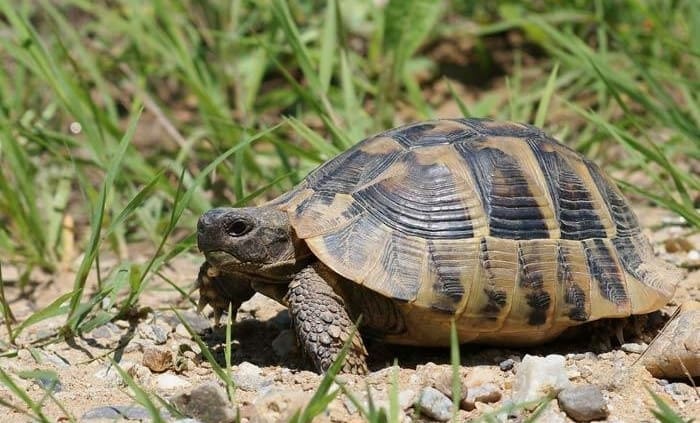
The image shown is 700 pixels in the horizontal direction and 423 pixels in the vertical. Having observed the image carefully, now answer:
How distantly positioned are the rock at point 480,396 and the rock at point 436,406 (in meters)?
0.08

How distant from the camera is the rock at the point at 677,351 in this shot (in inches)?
121

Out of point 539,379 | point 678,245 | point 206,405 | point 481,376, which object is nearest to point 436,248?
point 481,376

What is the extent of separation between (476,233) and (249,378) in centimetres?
92

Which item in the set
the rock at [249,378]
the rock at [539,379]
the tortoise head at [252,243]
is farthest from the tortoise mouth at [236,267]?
the rock at [539,379]

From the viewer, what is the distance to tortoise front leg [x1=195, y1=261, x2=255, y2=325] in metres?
3.60

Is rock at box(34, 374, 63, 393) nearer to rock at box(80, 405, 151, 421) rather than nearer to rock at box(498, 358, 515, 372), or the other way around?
rock at box(80, 405, 151, 421)

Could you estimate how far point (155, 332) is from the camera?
3734 mm

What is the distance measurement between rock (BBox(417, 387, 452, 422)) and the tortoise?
1.20 feet

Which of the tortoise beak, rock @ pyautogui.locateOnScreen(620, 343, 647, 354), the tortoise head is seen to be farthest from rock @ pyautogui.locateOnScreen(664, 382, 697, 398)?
the tortoise beak

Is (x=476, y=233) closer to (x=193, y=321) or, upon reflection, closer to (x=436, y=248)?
(x=436, y=248)

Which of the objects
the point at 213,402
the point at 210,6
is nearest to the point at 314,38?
the point at 210,6

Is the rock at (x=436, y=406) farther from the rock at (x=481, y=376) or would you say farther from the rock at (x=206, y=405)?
the rock at (x=206, y=405)

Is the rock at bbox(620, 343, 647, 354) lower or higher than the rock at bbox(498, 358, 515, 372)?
higher

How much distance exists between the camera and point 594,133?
18.5ft
